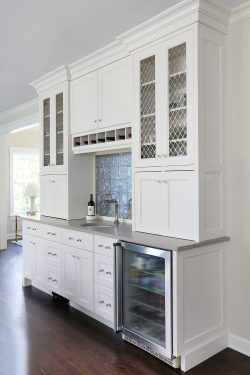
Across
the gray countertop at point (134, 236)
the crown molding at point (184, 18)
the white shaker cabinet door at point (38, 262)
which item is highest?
the crown molding at point (184, 18)

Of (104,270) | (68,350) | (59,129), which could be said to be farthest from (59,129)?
(68,350)

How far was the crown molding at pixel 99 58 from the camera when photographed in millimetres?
3314

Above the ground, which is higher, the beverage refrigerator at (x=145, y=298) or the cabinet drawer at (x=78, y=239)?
the cabinet drawer at (x=78, y=239)

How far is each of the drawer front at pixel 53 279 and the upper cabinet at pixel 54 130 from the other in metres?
1.16

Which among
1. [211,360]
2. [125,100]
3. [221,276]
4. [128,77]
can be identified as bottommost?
[211,360]

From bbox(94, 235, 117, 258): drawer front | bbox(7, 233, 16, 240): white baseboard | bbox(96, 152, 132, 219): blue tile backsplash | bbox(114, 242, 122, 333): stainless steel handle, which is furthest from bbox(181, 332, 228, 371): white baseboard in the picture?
bbox(7, 233, 16, 240): white baseboard

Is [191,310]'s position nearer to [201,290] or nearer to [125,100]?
[201,290]

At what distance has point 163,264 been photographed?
103 inches

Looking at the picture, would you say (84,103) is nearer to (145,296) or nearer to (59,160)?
(59,160)

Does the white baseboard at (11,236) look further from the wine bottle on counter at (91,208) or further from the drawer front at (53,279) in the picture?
the wine bottle on counter at (91,208)

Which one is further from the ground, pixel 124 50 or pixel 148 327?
pixel 124 50

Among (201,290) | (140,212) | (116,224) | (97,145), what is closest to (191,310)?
(201,290)

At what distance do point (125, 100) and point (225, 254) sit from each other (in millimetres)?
1669

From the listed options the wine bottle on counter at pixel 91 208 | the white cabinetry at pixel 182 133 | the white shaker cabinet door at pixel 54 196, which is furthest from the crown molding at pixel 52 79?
the wine bottle on counter at pixel 91 208
